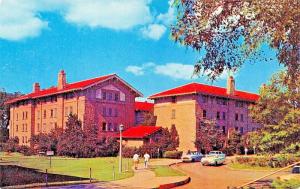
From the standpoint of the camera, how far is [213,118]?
617 cm

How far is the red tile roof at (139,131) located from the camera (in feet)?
21.5

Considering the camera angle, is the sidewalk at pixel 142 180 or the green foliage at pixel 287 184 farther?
the sidewalk at pixel 142 180

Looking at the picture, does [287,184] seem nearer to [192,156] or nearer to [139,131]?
[192,156]

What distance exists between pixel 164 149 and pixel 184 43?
1603 millimetres

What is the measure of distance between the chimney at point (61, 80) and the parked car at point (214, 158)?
194cm

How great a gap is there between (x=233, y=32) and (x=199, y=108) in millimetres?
982

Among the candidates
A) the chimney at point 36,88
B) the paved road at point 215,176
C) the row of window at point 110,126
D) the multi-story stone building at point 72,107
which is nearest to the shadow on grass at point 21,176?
the multi-story stone building at point 72,107

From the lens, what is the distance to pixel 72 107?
694cm

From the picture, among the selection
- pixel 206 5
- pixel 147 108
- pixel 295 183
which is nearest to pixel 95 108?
pixel 147 108

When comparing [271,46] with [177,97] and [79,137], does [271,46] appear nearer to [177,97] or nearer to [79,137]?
[177,97]

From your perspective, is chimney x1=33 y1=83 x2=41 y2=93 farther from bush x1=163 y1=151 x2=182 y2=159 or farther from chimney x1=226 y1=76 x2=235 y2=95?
chimney x1=226 y1=76 x2=235 y2=95

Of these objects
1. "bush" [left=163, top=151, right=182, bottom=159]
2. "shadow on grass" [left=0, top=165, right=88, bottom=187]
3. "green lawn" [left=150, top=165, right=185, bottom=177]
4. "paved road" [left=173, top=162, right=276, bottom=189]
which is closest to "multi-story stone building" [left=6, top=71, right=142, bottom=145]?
"bush" [left=163, top=151, right=182, bottom=159]

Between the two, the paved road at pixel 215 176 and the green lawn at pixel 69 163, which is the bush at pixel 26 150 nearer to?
the green lawn at pixel 69 163

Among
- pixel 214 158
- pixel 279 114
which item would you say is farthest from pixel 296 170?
pixel 214 158
